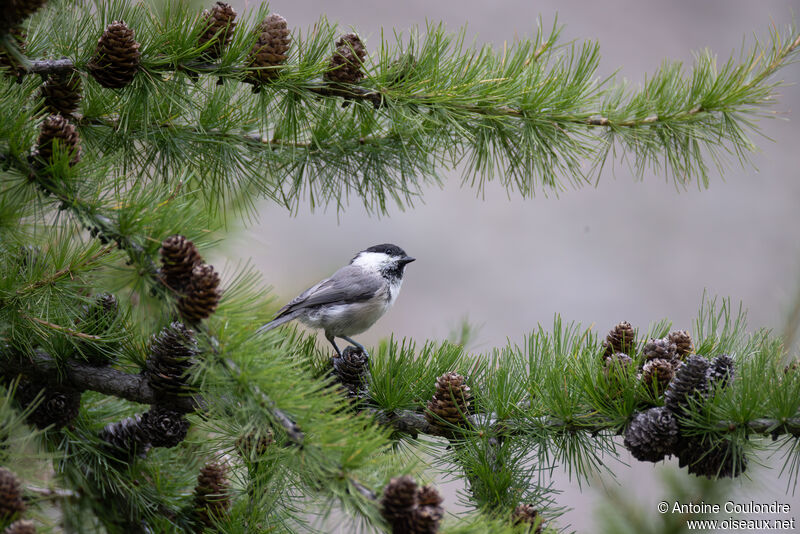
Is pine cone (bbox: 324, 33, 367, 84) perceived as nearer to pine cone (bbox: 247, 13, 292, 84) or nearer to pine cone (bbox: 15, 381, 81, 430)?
Result: pine cone (bbox: 247, 13, 292, 84)

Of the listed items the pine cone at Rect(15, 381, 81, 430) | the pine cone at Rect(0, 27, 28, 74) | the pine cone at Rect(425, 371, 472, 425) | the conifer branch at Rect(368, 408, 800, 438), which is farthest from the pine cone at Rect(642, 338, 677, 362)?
the pine cone at Rect(0, 27, 28, 74)

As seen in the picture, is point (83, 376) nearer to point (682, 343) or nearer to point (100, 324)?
point (100, 324)

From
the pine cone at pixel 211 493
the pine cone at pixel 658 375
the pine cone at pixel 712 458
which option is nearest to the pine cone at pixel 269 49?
the pine cone at pixel 211 493

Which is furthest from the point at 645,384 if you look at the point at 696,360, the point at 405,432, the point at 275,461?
the point at 275,461

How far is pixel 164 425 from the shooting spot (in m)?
1.10

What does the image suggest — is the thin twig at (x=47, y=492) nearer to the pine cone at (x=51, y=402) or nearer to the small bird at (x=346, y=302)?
the pine cone at (x=51, y=402)

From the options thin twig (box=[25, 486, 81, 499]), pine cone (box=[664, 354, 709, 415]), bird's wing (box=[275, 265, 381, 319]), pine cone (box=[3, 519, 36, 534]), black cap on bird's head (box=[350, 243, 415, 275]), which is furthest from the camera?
black cap on bird's head (box=[350, 243, 415, 275])

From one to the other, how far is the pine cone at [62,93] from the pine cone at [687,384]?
1.09m

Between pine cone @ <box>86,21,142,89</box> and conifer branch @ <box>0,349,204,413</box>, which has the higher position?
pine cone @ <box>86,21,142,89</box>

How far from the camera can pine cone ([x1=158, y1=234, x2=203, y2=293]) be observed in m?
0.81

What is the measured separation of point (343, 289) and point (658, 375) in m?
1.15

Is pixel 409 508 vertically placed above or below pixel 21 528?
A: above

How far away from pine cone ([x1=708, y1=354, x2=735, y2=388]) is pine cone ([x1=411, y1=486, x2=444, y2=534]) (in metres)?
0.49

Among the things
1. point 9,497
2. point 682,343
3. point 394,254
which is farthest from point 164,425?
point 394,254
